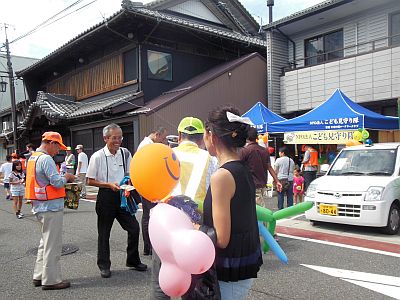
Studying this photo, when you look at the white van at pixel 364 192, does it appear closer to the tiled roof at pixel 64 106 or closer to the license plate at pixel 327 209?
the license plate at pixel 327 209

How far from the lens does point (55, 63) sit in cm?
2080

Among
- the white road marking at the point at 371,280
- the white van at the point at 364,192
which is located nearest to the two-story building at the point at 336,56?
the white van at the point at 364,192

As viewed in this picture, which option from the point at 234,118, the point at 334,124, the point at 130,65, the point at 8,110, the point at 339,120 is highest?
the point at 130,65

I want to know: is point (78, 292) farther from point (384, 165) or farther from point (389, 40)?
point (389, 40)

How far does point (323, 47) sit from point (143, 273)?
1369 cm

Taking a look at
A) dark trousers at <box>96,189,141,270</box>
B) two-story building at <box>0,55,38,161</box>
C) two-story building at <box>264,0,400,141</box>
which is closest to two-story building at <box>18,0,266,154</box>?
two-story building at <box>264,0,400,141</box>

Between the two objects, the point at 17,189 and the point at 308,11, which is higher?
the point at 308,11

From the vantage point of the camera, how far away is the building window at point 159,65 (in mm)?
15672

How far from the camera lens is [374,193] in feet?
22.0

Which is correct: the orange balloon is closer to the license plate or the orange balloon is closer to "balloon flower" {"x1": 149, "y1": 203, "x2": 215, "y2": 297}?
"balloon flower" {"x1": 149, "y1": 203, "x2": 215, "y2": 297}

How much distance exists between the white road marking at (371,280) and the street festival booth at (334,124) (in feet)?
19.3

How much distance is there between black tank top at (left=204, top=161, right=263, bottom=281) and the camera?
216cm

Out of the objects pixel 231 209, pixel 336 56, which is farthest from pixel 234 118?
pixel 336 56

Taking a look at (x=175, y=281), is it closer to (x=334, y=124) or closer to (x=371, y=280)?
(x=371, y=280)
